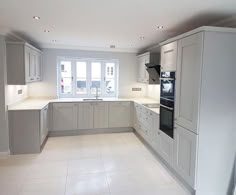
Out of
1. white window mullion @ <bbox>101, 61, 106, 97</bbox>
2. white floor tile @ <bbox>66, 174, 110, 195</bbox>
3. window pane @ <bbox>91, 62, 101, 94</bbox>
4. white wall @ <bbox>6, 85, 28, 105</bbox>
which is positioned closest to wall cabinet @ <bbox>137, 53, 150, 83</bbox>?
white window mullion @ <bbox>101, 61, 106, 97</bbox>

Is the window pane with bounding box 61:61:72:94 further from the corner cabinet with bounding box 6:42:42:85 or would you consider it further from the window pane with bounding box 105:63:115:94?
the corner cabinet with bounding box 6:42:42:85

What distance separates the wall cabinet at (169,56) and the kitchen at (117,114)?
0.02 metres

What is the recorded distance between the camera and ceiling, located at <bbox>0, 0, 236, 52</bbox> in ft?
6.97

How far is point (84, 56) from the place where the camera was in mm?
5305

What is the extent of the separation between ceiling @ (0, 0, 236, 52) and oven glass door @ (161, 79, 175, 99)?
0.86 meters

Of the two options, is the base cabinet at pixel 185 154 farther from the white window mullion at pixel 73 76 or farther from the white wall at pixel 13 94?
the white window mullion at pixel 73 76

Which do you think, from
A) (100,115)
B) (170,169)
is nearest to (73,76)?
(100,115)

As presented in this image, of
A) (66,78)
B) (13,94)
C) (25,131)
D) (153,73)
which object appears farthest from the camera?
(66,78)

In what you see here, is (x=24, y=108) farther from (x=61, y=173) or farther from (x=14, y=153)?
(x=61, y=173)

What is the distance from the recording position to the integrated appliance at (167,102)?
2.86 meters

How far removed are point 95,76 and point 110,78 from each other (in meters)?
0.46

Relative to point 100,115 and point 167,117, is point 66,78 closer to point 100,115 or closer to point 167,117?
point 100,115

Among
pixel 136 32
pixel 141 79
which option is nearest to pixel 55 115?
pixel 141 79

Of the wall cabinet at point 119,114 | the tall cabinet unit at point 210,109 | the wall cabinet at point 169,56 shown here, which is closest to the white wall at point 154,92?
the wall cabinet at point 119,114
